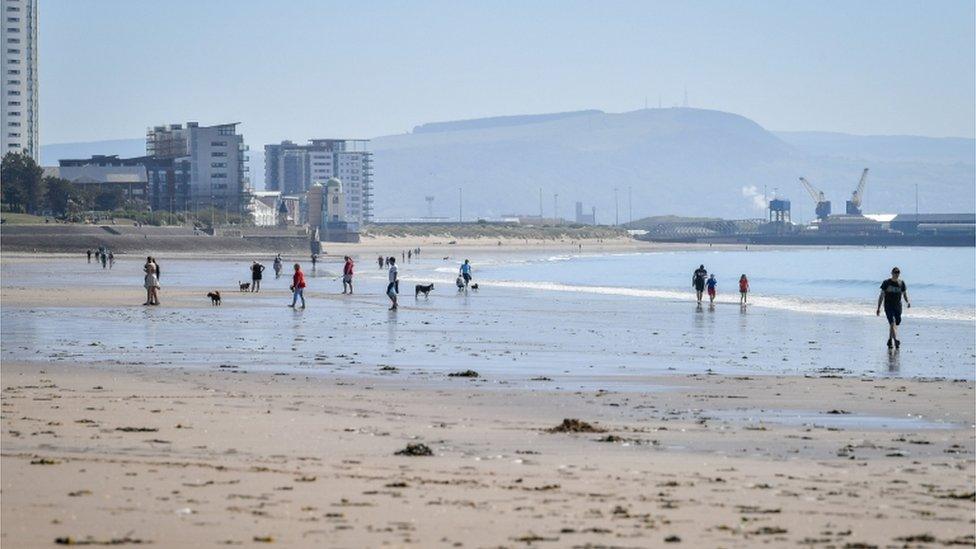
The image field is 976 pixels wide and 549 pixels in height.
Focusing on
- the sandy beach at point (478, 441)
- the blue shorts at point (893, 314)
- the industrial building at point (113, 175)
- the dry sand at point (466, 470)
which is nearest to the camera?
the dry sand at point (466, 470)

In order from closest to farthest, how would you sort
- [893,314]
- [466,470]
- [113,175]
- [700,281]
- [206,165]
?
[466,470] → [893,314] → [700,281] → [113,175] → [206,165]

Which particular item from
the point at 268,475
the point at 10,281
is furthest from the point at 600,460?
the point at 10,281

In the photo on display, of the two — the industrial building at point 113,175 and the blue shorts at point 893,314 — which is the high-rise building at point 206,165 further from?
the blue shorts at point 893,314

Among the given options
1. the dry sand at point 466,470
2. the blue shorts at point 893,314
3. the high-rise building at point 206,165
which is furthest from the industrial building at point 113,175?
the dry sand at point 466,470

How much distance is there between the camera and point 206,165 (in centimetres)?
17988

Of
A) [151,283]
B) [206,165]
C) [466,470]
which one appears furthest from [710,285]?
[206,165]

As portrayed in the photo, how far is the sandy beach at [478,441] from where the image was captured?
26.4ft

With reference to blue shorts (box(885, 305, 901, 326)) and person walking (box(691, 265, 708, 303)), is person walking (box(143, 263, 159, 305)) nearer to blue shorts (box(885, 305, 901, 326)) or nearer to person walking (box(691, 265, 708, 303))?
person walking (box(691, 265, 708, 303))

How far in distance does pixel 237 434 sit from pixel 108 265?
218ft

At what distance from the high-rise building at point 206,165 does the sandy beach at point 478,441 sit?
150 m

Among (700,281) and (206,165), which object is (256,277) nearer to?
(700,281)

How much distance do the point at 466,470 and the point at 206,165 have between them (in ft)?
571

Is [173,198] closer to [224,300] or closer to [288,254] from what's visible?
[288,254]

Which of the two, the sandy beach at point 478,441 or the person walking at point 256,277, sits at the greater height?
the person walking at point 256,277
